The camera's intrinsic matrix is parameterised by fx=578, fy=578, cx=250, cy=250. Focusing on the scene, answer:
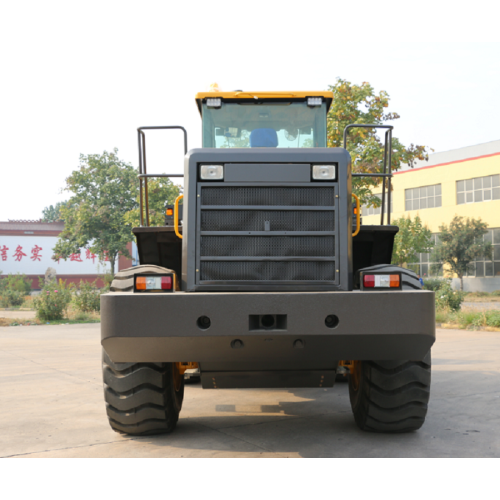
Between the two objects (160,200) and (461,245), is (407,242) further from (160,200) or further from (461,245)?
(461,245)

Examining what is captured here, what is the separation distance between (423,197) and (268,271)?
4068 cm

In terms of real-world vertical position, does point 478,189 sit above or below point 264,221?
above

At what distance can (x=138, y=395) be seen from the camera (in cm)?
460

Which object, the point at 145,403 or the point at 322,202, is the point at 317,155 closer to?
the point at 322,202

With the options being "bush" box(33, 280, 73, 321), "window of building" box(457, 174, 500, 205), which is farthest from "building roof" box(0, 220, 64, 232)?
"window of building" box(457, 174, 500, 205)

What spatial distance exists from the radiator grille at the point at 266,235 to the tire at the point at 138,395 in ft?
3.26

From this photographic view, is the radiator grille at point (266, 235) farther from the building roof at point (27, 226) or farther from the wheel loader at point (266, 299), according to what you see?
the building roof at point (27, 226)

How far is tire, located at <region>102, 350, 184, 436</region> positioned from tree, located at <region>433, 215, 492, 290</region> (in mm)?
34594

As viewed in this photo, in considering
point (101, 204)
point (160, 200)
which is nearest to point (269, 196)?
point (160, 200)

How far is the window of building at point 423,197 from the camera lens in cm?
4156

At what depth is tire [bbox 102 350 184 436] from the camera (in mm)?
4578

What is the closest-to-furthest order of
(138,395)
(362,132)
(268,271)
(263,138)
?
(268,271), (138,395), (263,138), (362,132)

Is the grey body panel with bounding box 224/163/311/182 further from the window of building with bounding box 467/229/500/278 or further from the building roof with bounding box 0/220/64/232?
the building roof with bounding box 0/220/64/232

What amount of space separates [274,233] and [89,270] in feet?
139
